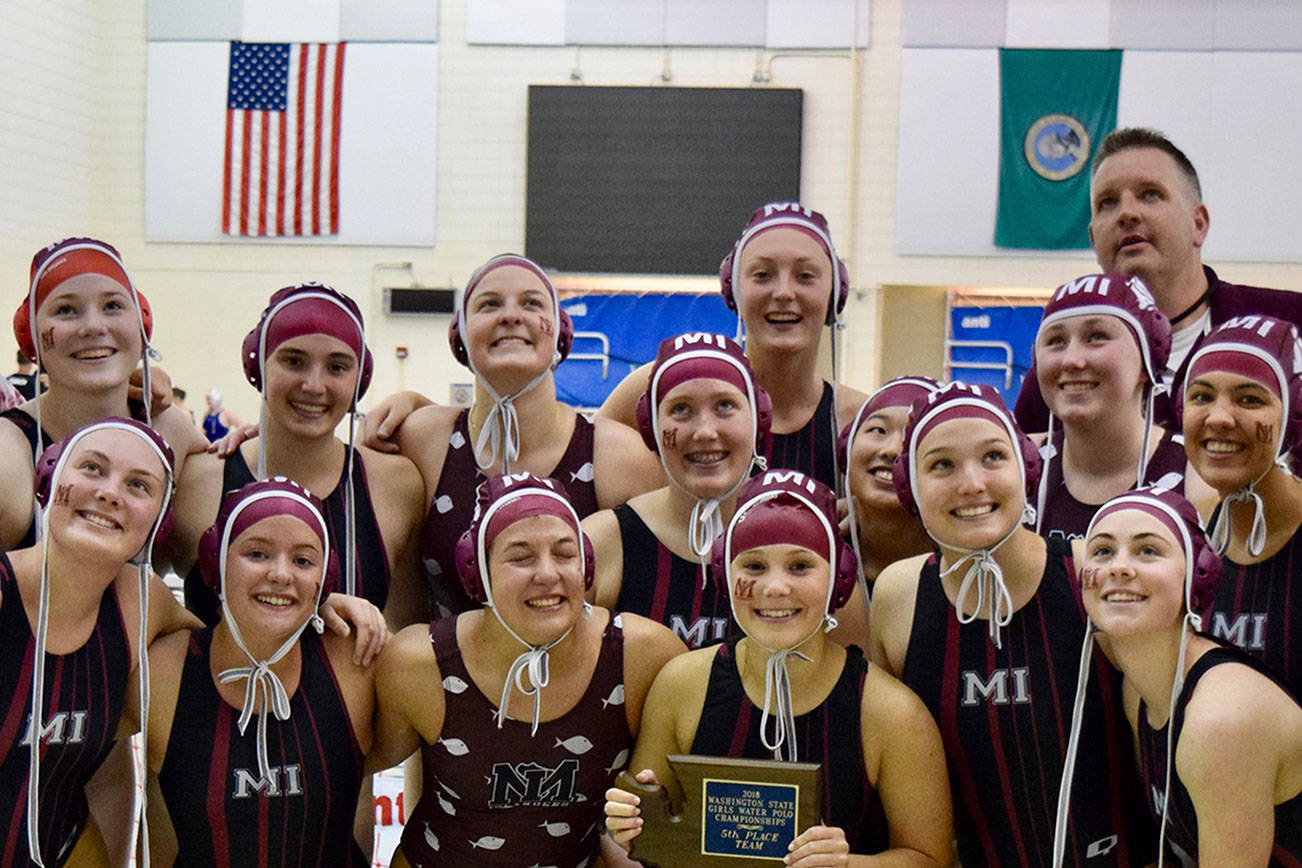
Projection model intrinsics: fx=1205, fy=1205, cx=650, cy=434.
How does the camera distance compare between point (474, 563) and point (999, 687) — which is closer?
point (999, 687)

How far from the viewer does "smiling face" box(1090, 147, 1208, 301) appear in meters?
4.62

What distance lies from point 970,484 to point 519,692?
1.43 m

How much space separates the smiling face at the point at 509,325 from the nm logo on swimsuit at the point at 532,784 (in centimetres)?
141

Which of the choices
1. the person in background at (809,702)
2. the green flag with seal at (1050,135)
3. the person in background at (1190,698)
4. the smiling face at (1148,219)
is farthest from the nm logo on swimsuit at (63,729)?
the green flag with seal at (1050,135)

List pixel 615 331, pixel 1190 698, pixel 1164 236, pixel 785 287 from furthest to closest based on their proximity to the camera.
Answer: pixel 615 331 < pixel 1164 236 < pixel 785 287 < pixel 1190 698

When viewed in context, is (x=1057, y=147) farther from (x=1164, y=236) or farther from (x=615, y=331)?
(x=1164, y=236)

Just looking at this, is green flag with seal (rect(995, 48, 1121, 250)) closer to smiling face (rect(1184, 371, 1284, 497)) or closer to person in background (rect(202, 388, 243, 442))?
person in background (rect(202, 388, 243, 442))

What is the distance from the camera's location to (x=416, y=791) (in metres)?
4.60

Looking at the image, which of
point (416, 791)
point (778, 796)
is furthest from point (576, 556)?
point (416, 791)

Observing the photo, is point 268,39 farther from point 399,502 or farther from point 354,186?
point 399,502

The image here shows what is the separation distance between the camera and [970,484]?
3.22 m

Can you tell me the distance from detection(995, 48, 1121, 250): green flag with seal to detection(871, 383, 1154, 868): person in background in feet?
46.3

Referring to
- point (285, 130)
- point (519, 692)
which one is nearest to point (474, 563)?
point (519, 692)

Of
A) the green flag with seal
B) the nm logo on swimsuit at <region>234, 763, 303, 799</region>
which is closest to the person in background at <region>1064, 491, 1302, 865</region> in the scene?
the nm logo on swimsuit at <region>234, 763, 303, 799</region>
